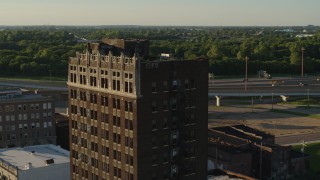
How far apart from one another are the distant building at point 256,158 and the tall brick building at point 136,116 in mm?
35018

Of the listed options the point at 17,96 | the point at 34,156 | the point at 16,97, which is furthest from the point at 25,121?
the point at 34,156

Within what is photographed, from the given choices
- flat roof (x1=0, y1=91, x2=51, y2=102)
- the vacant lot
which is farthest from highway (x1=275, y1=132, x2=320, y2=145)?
flat roof (x1=0, y1=91, x2=51, y2=102)

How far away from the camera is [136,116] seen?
5134 cm

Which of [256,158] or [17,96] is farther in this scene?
[17,96]

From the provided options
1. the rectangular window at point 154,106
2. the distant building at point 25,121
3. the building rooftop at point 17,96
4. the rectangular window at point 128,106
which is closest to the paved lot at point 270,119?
the distant building at point 25,121

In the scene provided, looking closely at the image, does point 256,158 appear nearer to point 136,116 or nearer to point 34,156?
point 34,156

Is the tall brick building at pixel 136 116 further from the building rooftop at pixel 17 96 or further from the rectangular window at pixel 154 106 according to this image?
the building rooftop at pixel 17 96

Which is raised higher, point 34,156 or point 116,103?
point 116,103

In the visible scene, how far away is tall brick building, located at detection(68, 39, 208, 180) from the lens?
2041 inches

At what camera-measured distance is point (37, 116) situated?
112 meters

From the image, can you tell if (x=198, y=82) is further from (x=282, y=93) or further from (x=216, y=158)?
(x=282, y=93)

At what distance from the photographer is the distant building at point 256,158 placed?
9206 centimetres

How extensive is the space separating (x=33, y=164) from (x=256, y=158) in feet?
128

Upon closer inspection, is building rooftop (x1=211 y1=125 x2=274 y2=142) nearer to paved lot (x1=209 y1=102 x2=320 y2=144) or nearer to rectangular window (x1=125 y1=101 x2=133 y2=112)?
paved lot (x1=209 y1=102 x2=320 y2=144)
